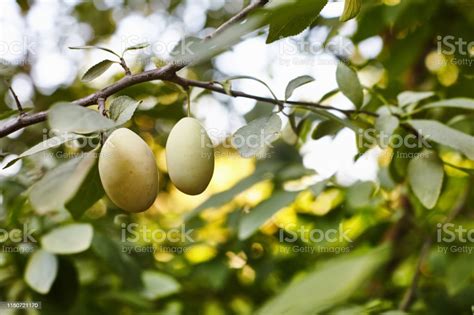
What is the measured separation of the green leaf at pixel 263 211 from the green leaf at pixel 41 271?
27 centimetres

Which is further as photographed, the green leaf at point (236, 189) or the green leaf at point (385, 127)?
the green leaf at point (236, 189)

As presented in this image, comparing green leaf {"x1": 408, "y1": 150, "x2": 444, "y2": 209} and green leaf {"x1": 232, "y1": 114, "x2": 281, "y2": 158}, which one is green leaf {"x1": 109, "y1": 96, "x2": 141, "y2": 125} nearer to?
green leaf {"x1": 232, "y1": 114, "x2": 281, "y2": 158}

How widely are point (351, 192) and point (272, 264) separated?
227mm

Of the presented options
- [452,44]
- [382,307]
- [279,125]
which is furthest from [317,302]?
[452,44]

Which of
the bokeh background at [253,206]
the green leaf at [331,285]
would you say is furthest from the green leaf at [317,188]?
the green leaf at [331,285]

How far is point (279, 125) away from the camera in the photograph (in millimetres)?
562

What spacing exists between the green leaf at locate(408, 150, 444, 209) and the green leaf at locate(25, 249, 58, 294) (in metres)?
0.49

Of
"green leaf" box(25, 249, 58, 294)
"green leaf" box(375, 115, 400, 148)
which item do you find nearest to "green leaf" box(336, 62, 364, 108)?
"green leaf" box(375, 115, 400, 148)

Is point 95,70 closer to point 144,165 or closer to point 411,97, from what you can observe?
point 144,165

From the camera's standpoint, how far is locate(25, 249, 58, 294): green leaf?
78cm

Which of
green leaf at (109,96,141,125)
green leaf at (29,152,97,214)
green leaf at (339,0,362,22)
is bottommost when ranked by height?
green leaf at (29,152,97,214)

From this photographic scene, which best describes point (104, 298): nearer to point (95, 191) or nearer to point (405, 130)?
point (95, 191)

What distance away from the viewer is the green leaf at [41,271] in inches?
30.7

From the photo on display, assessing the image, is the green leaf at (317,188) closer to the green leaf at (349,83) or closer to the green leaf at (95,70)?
the green leaf at (349,83)
